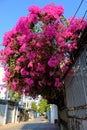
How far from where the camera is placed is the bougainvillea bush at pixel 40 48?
31.4 feet

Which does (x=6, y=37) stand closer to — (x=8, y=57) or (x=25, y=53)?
(x=8, y=57)

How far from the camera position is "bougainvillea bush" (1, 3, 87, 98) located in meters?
9.56

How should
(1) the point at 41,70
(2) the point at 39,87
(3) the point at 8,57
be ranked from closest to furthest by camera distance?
(1) the point at 41,70
(3) the point at 8,57
(2) the point at 39,87

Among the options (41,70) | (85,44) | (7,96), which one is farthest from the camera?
(7,96)

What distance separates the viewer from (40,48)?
945 cm

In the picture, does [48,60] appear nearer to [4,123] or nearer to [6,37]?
[6,37]

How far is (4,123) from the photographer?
122 feet

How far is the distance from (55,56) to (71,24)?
89.5 inches

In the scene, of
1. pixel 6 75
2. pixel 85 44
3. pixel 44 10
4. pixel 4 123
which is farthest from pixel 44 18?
pixel 4 123

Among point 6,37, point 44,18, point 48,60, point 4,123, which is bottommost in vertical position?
point 4,123

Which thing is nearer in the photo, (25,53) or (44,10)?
(25,53)

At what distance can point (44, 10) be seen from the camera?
1070 centimetres

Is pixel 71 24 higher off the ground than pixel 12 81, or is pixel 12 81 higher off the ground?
pixel 71 24

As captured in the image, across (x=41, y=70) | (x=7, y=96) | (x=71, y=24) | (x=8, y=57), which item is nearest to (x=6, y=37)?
(x=8, y=57)
